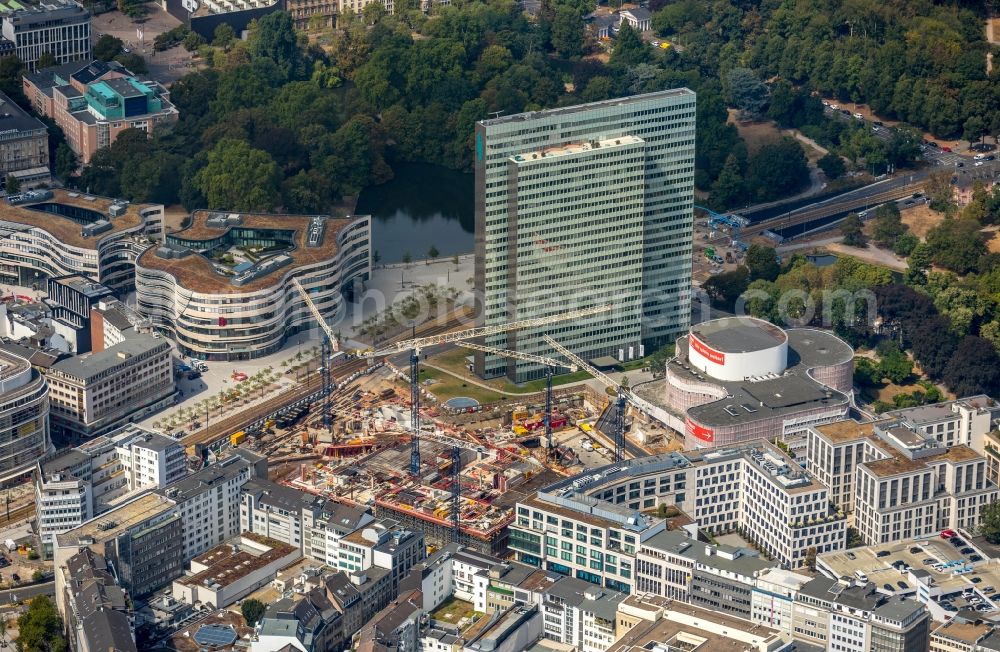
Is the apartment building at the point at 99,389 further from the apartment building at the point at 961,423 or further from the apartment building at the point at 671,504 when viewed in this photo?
the apartment building at the point at 961,423

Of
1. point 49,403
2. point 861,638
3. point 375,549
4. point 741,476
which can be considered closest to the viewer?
point 861,638

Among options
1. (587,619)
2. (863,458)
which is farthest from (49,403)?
(863,458)

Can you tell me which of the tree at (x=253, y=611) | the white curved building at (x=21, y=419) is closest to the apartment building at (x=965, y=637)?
the tree at (x=253, y=611)

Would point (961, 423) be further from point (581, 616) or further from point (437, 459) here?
point (581, 616)

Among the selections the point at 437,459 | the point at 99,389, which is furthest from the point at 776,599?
the point at 99,389

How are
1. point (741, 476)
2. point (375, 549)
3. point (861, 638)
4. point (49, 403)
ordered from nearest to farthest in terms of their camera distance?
point (861, 638) → point (375, 549) → point (741, 476) → point (49, 403)

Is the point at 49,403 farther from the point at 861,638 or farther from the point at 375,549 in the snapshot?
the point at 861,638
